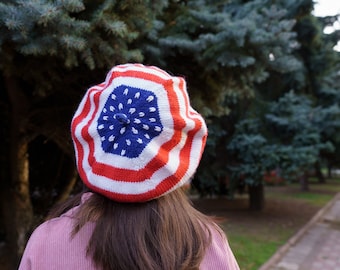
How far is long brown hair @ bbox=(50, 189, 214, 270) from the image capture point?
1.03 m

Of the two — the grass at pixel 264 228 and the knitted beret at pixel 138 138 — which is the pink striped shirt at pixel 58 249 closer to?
the knitted beret at pixel 138 138

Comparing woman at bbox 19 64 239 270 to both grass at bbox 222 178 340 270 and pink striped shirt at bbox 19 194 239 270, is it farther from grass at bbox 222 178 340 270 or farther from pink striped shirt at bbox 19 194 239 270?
grass at bbox 222 178 340 270

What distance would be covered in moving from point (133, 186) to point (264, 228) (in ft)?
28.2

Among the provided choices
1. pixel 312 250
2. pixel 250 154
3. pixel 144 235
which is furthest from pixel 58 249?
pixel 250 154

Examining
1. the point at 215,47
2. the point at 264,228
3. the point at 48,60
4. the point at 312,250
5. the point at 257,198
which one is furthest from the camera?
the point at 257,198

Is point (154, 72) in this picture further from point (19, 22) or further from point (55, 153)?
point (55, 153)

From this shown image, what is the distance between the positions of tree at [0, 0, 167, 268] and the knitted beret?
127 centimetres

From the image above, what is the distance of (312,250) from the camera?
729cm

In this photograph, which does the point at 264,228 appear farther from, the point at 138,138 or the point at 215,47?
the point at 138,138

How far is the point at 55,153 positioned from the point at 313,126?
6.09m

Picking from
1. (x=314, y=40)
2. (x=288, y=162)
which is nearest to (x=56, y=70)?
(x=288, y=162)

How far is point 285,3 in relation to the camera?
6242mm

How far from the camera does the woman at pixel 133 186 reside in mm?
1032

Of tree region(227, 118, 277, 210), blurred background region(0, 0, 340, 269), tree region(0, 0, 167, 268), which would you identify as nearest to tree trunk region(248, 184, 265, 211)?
tree region(227, 118, 277, 210)
